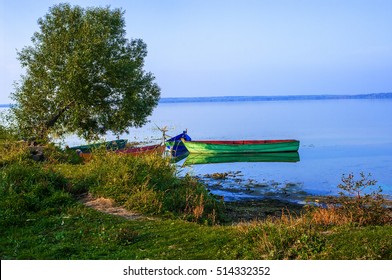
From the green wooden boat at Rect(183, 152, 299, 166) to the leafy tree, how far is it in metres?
11.7

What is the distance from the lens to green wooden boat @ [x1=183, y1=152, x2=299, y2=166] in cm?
3670

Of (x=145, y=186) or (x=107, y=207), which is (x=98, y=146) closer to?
(x=145, y=186)

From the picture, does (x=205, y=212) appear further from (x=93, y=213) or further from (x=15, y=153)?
(x=15, y=153)

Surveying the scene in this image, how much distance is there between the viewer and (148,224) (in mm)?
9625

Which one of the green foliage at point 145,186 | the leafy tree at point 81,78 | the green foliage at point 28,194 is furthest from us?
the leafy tree at point 81,78

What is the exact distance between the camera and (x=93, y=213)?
33.8 feet

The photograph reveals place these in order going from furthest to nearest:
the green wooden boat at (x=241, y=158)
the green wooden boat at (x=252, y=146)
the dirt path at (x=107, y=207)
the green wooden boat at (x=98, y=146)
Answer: the green wooden boat at (x=252, y=146) < the green wooden boat at (x=241, y=158) < the green wooden boat at (x=98, y=146) < the dirt path at (x=107, y=207)

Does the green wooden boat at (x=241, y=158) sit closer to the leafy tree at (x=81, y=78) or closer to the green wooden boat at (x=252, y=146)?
the green wooden boat at (x=252, y=146)

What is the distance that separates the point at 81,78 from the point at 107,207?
13189 mm

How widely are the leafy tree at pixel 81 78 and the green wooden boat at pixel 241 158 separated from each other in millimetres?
11745

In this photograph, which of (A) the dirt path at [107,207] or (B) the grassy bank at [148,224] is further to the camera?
(A) the dirt path at [107,207]

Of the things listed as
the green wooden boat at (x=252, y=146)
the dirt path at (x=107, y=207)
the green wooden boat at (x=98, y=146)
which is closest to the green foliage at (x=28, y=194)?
the dirt path at (x=107, y=207)

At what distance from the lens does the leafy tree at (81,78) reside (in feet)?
75.7

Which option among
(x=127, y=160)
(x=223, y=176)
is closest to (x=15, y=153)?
(x=127, y=160)
